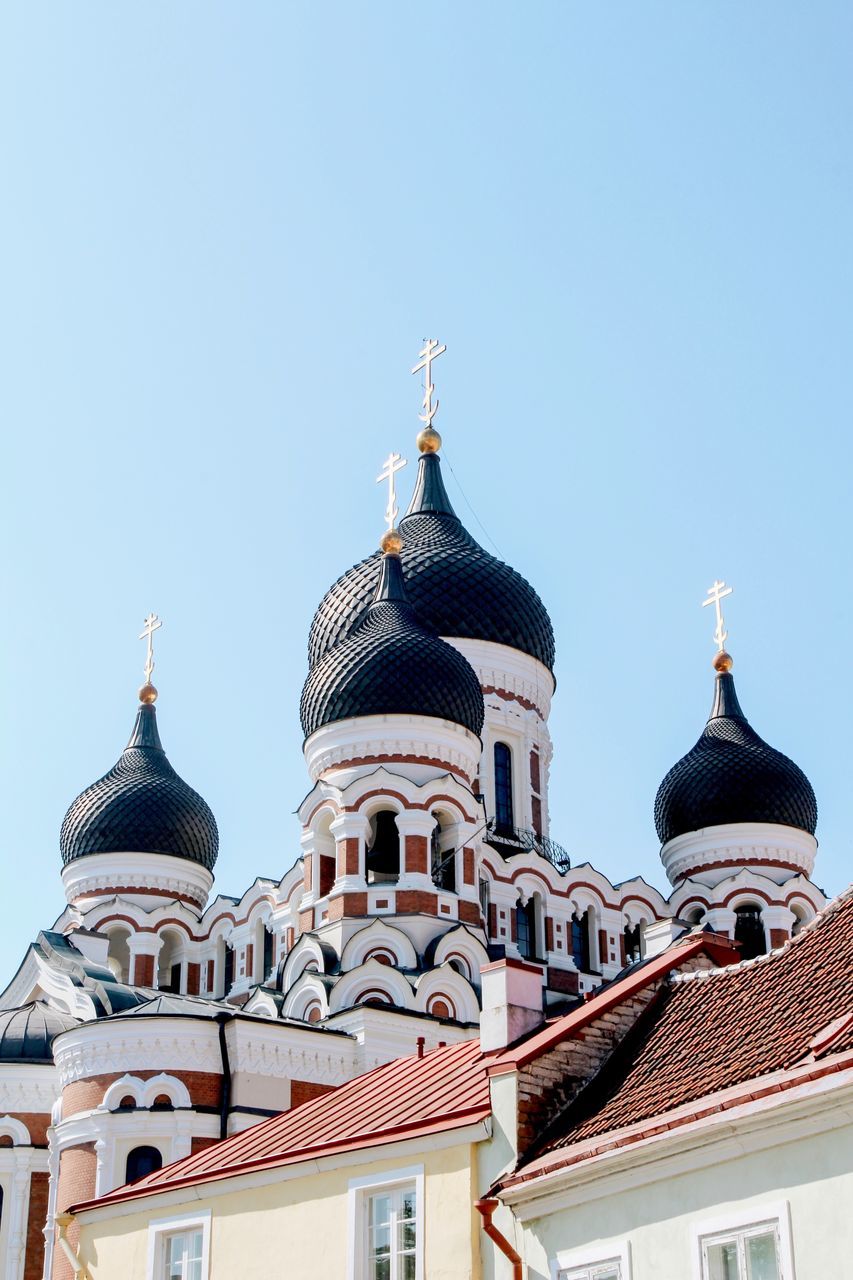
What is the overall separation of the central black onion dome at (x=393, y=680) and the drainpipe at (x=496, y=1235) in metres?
16.1

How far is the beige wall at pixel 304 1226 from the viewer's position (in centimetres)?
1079

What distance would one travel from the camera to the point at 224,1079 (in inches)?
Result: 875

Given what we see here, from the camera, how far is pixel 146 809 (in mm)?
30688

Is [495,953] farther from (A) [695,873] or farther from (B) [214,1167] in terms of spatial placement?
A: (B) [214,1167]

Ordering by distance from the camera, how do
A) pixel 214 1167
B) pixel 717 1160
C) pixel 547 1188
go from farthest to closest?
pixel 214 1167, pixel 547 1188, pixel 717 1160

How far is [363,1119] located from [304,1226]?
3.17 ft

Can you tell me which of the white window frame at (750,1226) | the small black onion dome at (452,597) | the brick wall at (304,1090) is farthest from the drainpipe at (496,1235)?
the small black onion dome at (452,597)

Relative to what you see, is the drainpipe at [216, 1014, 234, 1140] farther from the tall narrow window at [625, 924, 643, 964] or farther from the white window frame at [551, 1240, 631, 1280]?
the white window frame at [551, 1240, 631, 1280]

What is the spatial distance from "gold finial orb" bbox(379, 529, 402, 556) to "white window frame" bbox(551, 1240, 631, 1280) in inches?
765

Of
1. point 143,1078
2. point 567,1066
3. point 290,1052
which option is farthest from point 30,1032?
point 567,1066

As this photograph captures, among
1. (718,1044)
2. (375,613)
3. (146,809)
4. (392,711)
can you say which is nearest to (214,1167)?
(718,1044)

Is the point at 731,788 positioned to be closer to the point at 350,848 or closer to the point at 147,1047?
the point at 350,848

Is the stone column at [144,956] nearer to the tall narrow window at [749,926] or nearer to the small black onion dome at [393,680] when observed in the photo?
the small black onion dome at [393,680]

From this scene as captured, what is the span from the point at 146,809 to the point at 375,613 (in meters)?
5.69
